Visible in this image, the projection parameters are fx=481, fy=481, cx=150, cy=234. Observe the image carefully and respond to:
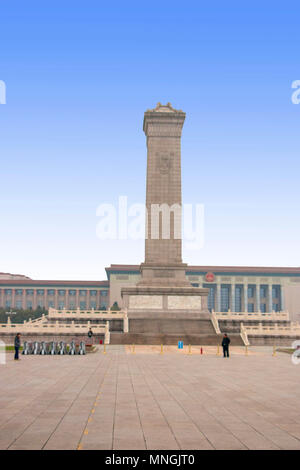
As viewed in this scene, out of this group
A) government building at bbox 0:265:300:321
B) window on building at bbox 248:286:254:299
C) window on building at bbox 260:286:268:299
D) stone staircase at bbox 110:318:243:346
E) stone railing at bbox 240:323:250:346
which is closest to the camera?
stone staircase at bbox 110:318:243:346

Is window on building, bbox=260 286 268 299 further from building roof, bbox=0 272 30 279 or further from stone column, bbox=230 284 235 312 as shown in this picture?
building roof, bbox=0 272 30 279

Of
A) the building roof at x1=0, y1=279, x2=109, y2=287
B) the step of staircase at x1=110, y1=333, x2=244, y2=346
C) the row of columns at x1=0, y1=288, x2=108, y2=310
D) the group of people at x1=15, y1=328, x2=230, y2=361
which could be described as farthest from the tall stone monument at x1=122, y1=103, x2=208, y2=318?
the row of columns at x1=0, y1=288, x2=108, y2=310

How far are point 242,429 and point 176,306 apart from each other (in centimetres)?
5071

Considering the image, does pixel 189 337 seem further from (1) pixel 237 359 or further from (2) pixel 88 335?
(1) pixel 237 359

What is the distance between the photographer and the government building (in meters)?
144

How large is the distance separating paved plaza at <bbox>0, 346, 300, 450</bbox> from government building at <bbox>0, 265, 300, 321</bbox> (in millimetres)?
116240

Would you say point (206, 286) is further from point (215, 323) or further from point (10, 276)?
point (215, 323)

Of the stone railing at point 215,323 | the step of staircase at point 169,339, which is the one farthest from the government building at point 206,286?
the step of staircase at point 169,339

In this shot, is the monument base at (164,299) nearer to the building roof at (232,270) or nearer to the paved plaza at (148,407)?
the paved plaza at (148,407)

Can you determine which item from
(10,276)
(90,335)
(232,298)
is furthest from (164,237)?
(10,276)

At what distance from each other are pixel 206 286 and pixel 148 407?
442 ft

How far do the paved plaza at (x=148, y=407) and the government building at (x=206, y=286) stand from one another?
116 m

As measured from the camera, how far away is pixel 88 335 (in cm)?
4472
